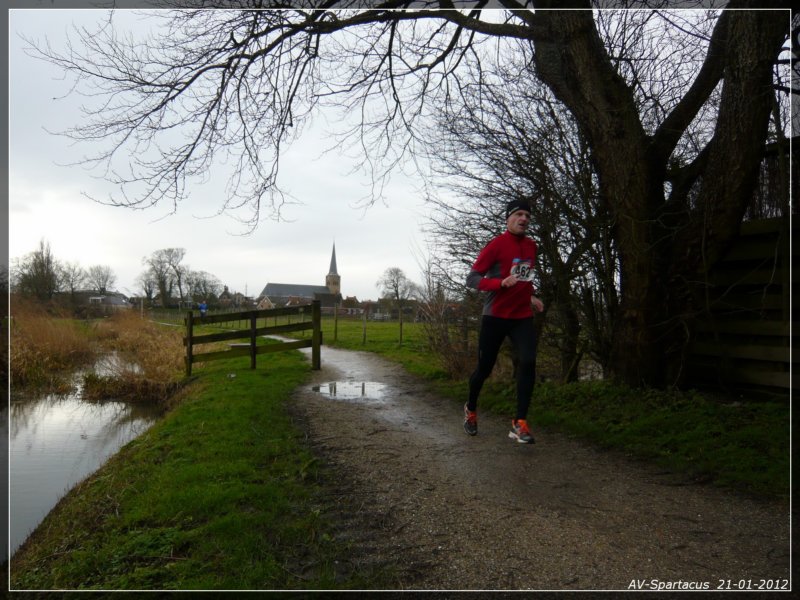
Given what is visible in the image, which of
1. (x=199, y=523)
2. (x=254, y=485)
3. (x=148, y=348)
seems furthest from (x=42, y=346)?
(x=148, y=348)

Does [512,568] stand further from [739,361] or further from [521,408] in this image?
[739,361]

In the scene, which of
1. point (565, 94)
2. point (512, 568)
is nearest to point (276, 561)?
point (512, 568)

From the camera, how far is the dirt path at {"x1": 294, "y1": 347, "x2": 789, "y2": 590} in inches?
88.0

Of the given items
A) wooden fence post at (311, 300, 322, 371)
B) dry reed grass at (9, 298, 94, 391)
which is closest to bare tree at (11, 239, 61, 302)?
dry reed grass at (9, 298, 94, 391)

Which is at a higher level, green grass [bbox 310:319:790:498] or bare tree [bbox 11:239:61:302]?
bare tree [bbox 11:239:61:302]

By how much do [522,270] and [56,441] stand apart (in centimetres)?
682

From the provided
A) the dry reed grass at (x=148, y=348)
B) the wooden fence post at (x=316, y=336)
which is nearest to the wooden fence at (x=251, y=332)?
the wooden fence post at (x=316, y=336)

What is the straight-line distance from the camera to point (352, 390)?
802 centimetres

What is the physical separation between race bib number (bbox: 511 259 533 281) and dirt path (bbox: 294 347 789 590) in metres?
1.39

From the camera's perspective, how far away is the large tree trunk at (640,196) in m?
4.79

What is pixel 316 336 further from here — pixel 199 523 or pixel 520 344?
pixel 199 523

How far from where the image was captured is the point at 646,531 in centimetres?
260

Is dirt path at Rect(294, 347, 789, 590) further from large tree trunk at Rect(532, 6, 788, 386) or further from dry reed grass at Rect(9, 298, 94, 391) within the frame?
dry reed grass at Rect(9, 298, 94, 391)

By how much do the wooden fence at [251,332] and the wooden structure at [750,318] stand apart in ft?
24.2
